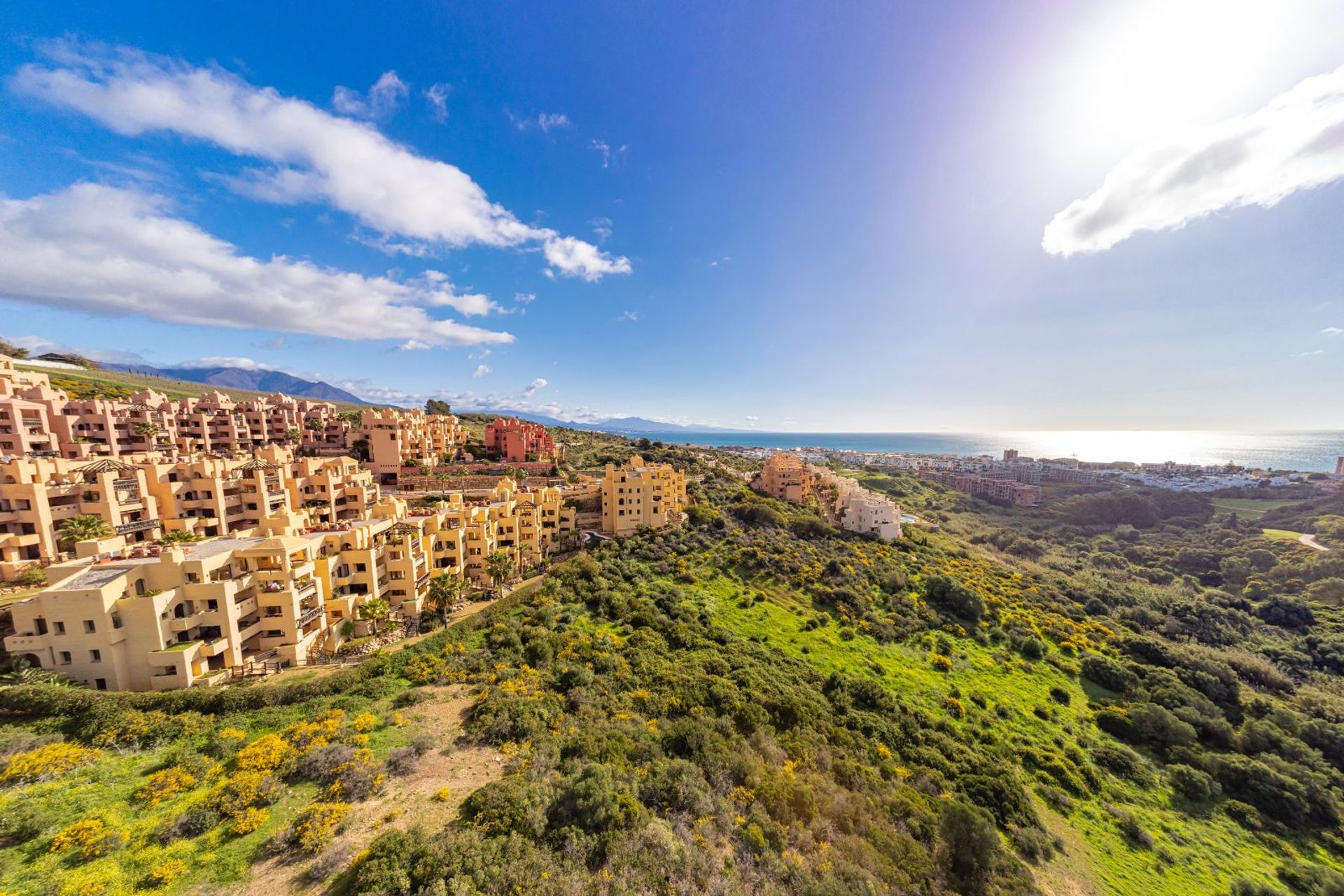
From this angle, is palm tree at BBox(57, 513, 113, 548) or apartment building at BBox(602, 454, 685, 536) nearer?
palm tree at BBox(57, 513, 113, 548)

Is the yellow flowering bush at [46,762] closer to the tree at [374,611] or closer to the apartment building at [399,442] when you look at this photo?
the tree at [374,611]

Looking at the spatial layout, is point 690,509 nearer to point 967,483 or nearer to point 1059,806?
point 1059,806

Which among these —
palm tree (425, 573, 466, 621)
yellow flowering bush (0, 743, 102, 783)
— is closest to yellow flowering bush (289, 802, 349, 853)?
yellow flowering bush (0, 743, 102, 783)

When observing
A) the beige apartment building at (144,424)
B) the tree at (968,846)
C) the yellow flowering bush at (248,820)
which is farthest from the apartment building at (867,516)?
the beige apartment building at (144,424)

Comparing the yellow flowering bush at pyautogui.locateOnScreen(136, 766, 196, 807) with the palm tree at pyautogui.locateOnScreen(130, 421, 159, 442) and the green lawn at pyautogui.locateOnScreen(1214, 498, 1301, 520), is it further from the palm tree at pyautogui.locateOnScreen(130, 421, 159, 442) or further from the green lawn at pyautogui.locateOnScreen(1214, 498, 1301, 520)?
the green lawn at pyautogui.locateOnScreen(1214, 498, 1301, 520)

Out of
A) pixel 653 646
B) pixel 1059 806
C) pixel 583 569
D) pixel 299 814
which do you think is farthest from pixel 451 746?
pixel 1059 806

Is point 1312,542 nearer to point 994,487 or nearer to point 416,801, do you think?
→ point 994,487
